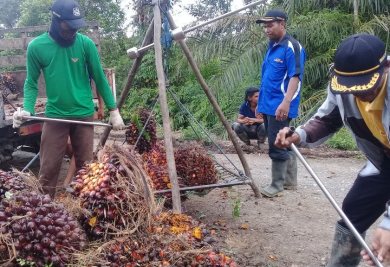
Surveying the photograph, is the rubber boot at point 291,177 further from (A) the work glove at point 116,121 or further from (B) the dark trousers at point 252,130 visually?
(A) the work glove at point 116,121

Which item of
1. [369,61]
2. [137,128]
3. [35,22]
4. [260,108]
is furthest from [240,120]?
[35,22]

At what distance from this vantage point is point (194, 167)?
445 cm

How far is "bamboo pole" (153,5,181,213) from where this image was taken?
346 cm

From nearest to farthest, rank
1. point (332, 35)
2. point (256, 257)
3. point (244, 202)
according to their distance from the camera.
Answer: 1. point (256, 257)
2. point (244, 202)
3. point (332, 35)

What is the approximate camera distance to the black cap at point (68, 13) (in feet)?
13.1

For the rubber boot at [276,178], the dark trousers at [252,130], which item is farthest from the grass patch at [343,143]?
the rubber boot at [276,178]

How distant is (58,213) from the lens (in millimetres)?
2250

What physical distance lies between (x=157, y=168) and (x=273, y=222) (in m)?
1.26

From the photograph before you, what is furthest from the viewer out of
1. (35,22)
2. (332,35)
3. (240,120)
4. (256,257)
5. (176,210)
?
(35,22)

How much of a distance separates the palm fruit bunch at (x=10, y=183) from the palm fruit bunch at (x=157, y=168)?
1.57m

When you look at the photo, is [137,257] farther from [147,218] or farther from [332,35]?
[332,35]

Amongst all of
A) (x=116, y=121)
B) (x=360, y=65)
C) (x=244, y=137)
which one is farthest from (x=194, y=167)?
(x=244, y=137)

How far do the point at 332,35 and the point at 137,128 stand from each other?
7.66 meters

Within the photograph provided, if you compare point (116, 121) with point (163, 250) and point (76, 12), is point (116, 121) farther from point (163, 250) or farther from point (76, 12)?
point (163, 250)
